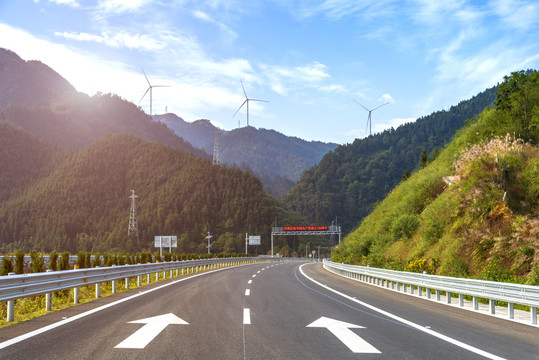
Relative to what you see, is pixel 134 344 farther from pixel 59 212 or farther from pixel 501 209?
pixel 59 212

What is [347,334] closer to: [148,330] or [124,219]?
[148,330]

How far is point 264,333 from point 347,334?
142cm

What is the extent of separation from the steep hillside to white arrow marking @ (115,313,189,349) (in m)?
10.1

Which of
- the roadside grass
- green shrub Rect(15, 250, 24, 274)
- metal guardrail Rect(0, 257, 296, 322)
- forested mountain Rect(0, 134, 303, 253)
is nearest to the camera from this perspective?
metal guardrail Rect(0, 257, 296, 322)

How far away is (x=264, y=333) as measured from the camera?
837 centimetres

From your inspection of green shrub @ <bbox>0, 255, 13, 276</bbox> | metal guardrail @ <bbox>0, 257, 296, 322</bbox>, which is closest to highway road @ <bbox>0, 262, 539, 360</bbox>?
metal guardrail @ <bbox>0, 257, 296, 322</bbox>

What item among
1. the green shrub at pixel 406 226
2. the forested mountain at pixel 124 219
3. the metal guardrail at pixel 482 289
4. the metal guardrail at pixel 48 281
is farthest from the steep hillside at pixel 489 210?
the forested mountain at pixel 124 219

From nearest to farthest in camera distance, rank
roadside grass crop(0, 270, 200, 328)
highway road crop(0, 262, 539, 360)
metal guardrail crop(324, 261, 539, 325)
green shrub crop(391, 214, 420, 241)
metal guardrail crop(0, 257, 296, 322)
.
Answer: highway road crop(0, 262, 539, 360)
metal guardrail crop(0, 257, 296, 322)
metal guardrail crop(324, 261, 539, 325)
roadside grass crop(0, 270, 200, 328)
green shrub crop(391, 214, 420, 241)

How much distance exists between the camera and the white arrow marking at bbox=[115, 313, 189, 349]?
284 inches

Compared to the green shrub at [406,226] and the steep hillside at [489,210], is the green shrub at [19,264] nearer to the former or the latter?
the steep hillside at [489,210]

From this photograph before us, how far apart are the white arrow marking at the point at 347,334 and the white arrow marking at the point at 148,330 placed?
2.71 m

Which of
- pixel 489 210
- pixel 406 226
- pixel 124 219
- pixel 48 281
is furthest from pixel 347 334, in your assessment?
pixel 124 219

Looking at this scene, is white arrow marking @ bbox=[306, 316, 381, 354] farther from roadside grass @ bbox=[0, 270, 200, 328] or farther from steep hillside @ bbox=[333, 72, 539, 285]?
steep hillside @ bbox=[333, 72, 539, 285]

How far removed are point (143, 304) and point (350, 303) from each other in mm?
5560
